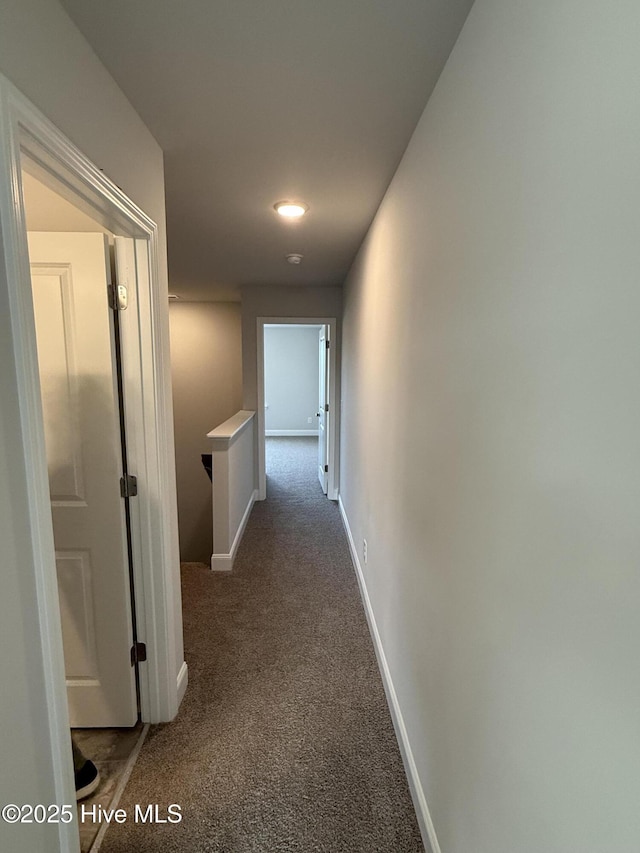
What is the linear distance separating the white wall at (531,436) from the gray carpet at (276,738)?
0.98 ft

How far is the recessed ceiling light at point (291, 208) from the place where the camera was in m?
2.19

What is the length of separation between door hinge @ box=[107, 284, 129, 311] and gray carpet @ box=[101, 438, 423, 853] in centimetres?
172

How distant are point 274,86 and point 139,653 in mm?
2123

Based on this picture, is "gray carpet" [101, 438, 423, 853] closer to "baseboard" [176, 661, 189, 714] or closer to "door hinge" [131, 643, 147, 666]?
"baseboard" [176, 661, 189, 714]

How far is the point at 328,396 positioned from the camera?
15.5 feet

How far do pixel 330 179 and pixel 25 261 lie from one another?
1510mm

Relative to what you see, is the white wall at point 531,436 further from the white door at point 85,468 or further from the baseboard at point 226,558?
the baseboard at point 226,558

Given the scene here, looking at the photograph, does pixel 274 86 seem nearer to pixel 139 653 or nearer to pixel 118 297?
pixel 118 297

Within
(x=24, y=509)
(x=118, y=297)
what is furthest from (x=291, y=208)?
(x=24, y=509)

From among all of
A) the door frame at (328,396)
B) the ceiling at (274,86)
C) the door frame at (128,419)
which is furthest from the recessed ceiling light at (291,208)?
the door frame at (328,396)

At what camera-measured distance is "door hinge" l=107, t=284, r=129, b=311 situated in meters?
1.52

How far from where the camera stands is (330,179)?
1934 millimetres

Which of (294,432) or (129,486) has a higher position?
(129,486)

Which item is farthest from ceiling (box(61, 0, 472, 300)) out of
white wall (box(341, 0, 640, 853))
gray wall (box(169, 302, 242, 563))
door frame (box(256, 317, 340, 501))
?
gray wall (box(169, 302, 242, 563))
